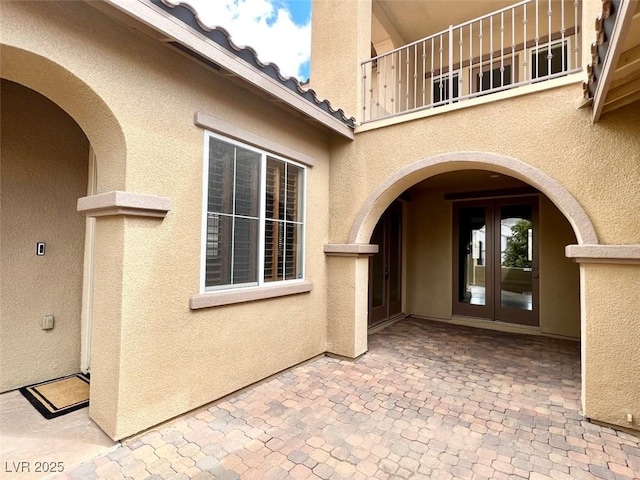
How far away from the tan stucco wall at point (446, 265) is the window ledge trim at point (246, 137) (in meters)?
5.15

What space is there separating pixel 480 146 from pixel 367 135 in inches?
72.6

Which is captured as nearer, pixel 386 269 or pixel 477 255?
pixel 386 269

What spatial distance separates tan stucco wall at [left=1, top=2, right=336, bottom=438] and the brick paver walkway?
44 centimetres

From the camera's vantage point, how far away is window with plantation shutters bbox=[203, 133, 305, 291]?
4.00 m

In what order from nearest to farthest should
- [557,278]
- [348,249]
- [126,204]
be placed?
[126,204] < [348,249] < [557,278]

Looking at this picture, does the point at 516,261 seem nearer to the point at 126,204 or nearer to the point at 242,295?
the point at 242,295

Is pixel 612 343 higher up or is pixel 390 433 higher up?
pixel 612 343

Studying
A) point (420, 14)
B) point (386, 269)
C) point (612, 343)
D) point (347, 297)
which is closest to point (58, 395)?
point (347, 297)

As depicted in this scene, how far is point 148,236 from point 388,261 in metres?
6.54

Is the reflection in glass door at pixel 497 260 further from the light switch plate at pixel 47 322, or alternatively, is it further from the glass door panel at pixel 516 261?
the light switch plate at pixel 47 322

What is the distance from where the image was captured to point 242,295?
4.18 metres

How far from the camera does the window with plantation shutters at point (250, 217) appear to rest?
157 inches

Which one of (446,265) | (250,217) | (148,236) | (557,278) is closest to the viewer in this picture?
(148,236)

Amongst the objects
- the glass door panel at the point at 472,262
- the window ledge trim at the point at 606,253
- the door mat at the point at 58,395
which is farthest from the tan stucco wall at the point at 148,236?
the glass door panel at the point at 472,262
